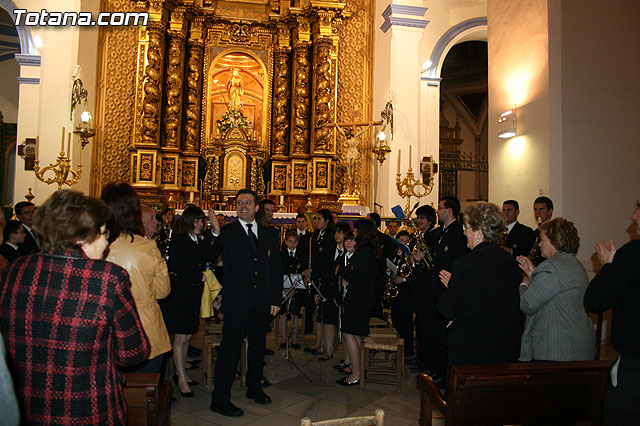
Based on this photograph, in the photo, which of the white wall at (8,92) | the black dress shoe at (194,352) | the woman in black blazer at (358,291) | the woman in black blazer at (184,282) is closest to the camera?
the woman in black blazer at (184,282)

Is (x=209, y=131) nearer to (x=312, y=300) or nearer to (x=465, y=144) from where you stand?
(x=312, y=300)

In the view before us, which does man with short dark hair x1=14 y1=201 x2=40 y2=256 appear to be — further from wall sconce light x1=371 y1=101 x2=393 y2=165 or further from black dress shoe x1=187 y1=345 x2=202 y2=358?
wall sconce light x1=371 y1=101 x2=393 y2=165

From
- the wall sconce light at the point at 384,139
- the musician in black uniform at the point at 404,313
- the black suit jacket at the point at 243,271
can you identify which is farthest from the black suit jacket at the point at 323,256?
the wall sconce light at the point at 384,139

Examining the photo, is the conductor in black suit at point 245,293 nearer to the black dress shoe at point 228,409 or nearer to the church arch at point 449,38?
the black dress shoe at point 228,409

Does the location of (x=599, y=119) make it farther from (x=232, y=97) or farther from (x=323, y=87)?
(x=232, y=97)

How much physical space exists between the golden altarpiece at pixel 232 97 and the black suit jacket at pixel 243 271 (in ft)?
26.4

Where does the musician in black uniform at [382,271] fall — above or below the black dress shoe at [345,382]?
above

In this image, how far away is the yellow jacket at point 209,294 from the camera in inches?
192

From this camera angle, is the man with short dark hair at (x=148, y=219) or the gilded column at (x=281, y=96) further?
the gilded column at (x=281, y=96)

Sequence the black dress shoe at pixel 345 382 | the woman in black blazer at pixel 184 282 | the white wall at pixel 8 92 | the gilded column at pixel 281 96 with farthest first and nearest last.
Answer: the white wall at pixel 8 92
the gilded column at pixel 281 96
the black dress shoe at pixel 345 382
the woman in black blazer at pixel 184 282

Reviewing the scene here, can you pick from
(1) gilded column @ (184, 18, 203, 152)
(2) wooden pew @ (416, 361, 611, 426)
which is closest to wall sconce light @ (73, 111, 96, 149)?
(1) gilded column @ (184, 18, 203, 152)

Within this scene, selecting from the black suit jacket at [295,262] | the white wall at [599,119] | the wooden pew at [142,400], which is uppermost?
the white wall at [599,119]

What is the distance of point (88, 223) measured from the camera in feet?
6.08

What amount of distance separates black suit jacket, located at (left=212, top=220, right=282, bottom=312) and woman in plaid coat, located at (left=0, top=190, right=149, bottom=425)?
2330 mm
